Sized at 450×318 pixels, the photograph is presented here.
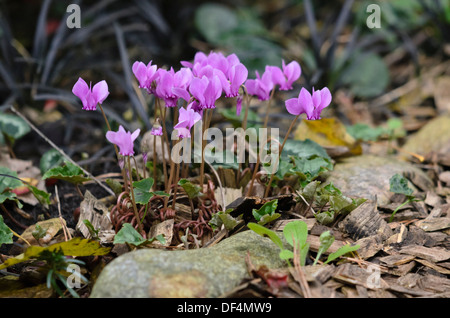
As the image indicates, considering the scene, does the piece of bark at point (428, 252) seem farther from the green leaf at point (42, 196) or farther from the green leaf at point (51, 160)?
the green leaf at point (51, 160)

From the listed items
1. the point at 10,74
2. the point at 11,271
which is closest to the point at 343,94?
the point at 10,74

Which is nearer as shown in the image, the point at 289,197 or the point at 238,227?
the point at 238,227

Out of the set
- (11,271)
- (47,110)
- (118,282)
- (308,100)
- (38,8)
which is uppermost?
(38,8)

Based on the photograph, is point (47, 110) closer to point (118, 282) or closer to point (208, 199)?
point (208, 199)

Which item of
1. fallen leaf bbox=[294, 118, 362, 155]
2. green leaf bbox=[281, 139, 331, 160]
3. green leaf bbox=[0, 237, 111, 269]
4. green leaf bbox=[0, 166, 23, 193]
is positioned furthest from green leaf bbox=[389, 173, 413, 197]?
green leaf bbox=[0, 166, 23, 193]

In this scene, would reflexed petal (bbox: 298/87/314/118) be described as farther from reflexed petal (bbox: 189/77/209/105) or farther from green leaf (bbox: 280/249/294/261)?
green leaf (bbox: 280/249/294/261)

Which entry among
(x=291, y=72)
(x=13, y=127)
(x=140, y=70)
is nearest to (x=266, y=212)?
(x=291, y=72)

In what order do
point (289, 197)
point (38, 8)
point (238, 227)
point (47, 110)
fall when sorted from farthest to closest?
point (38, 8) < point (47, 110) < point (289, 197) < point (238, 227)
